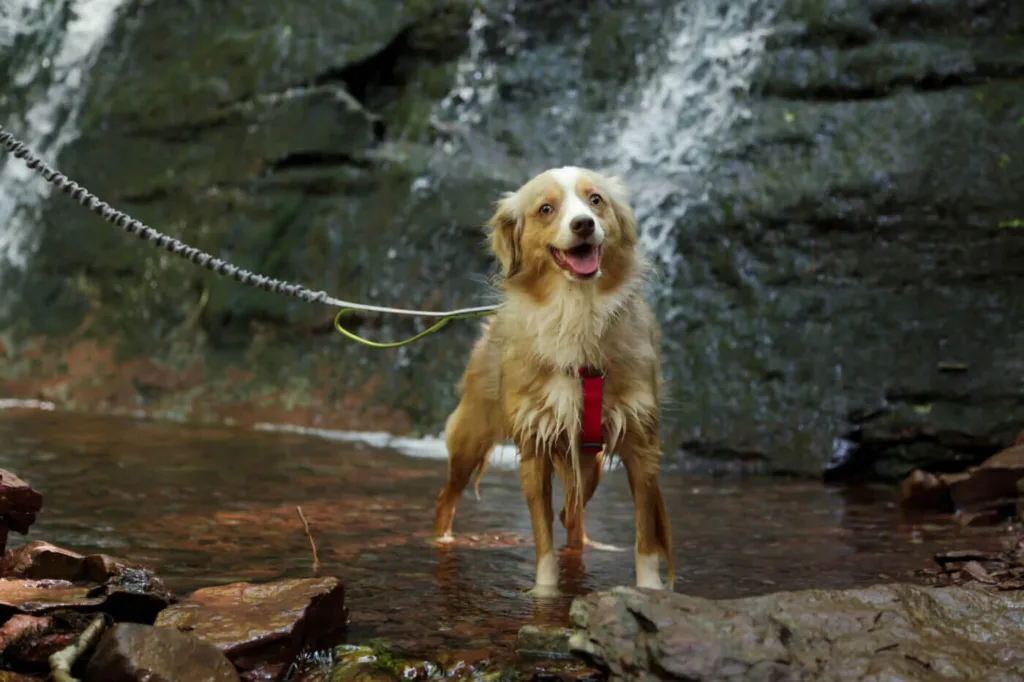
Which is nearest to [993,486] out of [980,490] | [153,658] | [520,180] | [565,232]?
[980,490]

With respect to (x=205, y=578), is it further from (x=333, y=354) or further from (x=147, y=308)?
(x=147, y=308)

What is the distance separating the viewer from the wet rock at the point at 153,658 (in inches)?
106

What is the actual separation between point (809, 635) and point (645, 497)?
4.08 feet

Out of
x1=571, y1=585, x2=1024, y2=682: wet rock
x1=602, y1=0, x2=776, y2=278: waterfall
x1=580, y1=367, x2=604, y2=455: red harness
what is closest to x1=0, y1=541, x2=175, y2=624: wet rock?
x1=571, y1=585, x2=1024, y2=682: wet rock

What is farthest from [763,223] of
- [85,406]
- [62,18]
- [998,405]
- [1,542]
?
[62,18]

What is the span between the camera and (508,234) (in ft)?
13.1

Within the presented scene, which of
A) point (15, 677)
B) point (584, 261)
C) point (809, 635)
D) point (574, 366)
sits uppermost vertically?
point (584, 261)

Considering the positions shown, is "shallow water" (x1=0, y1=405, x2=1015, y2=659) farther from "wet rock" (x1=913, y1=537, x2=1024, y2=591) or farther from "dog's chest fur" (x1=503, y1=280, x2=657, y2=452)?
"dog's chest fur" (x1=503, y1=280, x2=657, y2=452)

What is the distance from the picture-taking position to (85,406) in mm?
11672

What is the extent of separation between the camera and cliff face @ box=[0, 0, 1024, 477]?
8133 millimetres

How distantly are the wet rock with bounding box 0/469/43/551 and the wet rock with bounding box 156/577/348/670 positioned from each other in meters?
0.62

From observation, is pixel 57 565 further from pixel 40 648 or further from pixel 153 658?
pixel 153 658

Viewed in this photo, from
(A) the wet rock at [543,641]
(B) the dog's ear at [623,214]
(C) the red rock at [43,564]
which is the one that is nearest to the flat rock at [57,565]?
(C) the red rock at [43,564]

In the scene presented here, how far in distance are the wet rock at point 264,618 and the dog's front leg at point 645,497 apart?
3.89 feet
